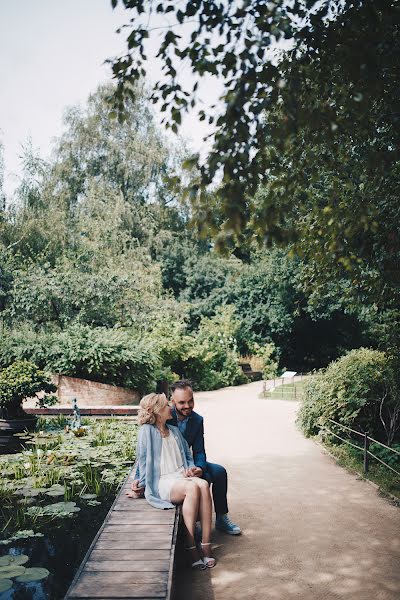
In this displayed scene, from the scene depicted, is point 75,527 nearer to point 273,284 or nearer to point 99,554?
point 99,554

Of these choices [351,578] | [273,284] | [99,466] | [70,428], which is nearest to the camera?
[351,578]

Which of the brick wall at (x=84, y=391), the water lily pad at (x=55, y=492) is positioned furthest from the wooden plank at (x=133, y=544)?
the brick wall at (x=84, y=391)

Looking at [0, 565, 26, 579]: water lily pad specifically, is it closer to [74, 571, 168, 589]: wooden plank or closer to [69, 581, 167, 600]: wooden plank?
[74, 571, 168, 589]: wooden plank

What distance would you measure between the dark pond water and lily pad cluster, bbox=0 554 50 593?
0.04 metres

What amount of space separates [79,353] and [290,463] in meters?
8.25

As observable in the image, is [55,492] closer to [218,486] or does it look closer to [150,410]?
[218,486]

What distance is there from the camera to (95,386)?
1555 centimetres

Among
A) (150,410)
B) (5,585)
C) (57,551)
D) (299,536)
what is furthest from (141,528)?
(299,536)

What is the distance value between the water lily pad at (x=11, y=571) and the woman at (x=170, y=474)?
1147 millimetres

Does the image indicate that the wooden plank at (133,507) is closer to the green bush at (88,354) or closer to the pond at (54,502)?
the pond at (54,502)

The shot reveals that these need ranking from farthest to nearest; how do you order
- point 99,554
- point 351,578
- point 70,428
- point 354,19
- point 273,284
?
1. point 273,284
2. point 70,428
3. point 351,578
4. point 99,554
5. point 354,19

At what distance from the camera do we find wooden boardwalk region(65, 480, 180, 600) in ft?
11.4

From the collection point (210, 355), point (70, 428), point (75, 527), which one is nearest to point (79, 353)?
point (70, 428)

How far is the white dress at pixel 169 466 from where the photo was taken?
5.10 metres
